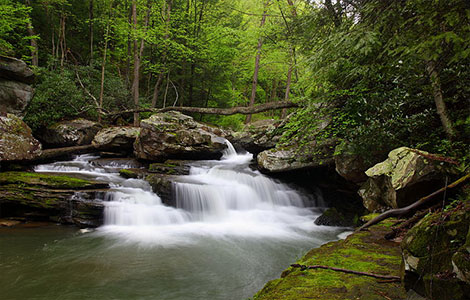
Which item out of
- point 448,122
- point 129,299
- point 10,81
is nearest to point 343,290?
point 129,299

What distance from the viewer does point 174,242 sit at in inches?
267

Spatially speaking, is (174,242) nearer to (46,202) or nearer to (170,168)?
(46,202)

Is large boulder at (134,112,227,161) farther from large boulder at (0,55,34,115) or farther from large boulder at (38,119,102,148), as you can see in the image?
large boulder at (0,55,34,115)

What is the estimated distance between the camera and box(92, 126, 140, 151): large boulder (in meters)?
12.6

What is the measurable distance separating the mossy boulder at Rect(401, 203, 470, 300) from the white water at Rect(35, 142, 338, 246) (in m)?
5.51

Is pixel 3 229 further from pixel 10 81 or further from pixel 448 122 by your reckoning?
pixel 448 122

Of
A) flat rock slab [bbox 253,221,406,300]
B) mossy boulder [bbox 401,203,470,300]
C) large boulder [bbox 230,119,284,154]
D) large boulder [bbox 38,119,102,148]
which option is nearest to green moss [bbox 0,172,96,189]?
large boulder [bbox 38,119,102,148]

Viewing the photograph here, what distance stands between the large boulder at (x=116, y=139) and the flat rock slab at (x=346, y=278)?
38.1ft

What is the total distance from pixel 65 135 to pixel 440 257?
1505 centimetres

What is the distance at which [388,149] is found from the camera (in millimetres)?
6098

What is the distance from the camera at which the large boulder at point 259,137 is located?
11594mm

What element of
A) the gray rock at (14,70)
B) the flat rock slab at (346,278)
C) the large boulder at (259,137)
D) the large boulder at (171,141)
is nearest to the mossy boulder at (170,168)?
the large boulder at (171,141)

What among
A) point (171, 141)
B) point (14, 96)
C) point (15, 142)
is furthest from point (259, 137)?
point (14, 96)

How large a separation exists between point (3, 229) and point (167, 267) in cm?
509
